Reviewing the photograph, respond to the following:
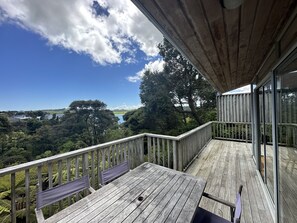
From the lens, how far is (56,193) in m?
1.70

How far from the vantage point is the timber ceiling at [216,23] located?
1.02 meters

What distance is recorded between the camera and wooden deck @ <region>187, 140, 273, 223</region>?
239 centimetres

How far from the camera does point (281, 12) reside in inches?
47.5

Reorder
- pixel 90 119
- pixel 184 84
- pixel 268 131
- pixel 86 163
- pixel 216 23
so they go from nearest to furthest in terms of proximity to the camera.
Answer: pixel 216 23 < pixel 86 163 < pixel 268 131 < pixel 184 84 < pixel 90 119

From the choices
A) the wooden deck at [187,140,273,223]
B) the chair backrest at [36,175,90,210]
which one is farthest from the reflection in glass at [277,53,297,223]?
the chair backrest at [36,175,90,210]

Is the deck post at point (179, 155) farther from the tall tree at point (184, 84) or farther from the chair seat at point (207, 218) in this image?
the tall tree at point (184, 84)

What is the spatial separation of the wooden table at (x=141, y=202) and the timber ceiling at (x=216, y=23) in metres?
1.57

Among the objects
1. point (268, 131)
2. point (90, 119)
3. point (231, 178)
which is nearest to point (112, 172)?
point (268, 131)

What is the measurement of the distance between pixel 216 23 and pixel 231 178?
11.2ft

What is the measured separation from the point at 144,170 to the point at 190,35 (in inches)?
72.7

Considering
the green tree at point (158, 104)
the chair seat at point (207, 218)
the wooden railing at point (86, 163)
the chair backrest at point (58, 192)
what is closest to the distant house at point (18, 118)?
the wooden railing at point (86, 163)

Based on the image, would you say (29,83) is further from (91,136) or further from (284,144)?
(284,144)

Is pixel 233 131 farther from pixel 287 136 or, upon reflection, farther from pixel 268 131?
pixel 287 136

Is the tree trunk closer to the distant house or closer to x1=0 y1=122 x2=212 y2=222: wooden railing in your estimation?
x1=0 y1=122 x2=212 y2=222: wooden railing
